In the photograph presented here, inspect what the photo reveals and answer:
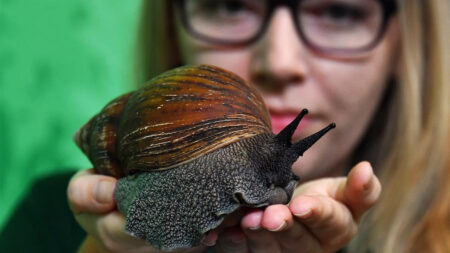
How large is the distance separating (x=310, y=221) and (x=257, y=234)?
81mm

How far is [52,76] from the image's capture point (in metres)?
1.90

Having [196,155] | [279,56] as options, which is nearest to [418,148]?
[279,56]

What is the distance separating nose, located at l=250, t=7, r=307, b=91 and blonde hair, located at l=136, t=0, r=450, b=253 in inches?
14.7

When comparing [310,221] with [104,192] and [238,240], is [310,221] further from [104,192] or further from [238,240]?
[104,192]

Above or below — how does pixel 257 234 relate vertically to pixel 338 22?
below

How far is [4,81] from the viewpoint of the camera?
157 cm

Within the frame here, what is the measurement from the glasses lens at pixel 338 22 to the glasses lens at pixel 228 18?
0.46 ft

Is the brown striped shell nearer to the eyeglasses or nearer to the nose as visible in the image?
the nose

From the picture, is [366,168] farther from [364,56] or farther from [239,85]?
[364,56]

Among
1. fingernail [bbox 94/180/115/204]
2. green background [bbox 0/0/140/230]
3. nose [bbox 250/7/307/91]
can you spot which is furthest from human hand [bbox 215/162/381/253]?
green background [bbox 0/0/140/230]

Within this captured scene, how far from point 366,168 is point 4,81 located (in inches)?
54.6

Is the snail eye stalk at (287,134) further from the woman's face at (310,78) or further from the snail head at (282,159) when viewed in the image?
the woman's face at (310,78)

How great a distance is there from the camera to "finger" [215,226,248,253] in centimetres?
67

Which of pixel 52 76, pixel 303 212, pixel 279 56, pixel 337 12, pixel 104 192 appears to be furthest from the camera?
pixel 52 76
